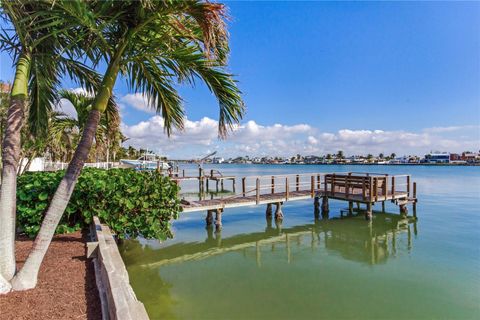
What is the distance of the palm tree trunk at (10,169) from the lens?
3102mm

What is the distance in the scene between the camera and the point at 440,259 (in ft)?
28.3

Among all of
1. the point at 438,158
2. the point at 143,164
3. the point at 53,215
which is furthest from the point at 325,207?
the point at 438,158

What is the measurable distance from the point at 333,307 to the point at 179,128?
14.5 ft

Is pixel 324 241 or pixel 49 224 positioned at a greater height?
pixel 49 224

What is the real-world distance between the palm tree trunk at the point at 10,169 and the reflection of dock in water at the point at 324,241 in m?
4.94

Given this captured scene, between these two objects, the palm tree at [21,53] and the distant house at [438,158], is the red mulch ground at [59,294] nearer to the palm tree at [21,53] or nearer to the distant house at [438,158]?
the palm tree at [21,53]

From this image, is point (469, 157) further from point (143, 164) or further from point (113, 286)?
point (113, 286)

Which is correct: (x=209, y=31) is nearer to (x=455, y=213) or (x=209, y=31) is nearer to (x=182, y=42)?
(x=182, y=42)

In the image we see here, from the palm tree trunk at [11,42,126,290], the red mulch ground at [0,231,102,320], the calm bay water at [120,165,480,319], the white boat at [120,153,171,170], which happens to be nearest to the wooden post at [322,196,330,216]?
the calm bay water at [120,165,480,319]

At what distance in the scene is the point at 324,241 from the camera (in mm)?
10656

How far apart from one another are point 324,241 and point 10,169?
979 cm

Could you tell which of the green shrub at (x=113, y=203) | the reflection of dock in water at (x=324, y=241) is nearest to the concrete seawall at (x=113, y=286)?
the green shrub at (x=113, y=203)

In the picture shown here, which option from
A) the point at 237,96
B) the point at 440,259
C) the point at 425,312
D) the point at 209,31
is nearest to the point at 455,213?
the point at 440,259

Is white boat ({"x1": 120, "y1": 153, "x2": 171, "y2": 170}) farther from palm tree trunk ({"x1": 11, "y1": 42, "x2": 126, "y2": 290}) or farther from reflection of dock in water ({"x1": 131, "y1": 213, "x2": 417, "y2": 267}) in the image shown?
palm tree trunk ({"x1": 11, "y1": 42, "x2": 126, "y2": 290})
